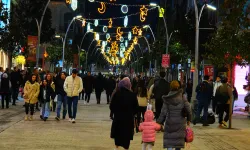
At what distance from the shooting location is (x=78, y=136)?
15.9 m

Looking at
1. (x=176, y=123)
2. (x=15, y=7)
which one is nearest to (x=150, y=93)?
(x=176, y=123)

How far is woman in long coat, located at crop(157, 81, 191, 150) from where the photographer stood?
10.2 m

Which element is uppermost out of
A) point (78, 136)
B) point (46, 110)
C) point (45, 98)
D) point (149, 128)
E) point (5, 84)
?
point (5, 84)

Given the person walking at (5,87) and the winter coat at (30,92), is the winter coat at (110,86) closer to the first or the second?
the person walking at (5,87)

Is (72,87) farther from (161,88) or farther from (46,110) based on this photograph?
(161,88)

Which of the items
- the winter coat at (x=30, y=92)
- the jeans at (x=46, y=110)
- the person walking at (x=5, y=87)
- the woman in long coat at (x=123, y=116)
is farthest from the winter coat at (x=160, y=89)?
the person walking at (x=5, y=87)

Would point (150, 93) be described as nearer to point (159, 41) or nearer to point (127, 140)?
point (127, 140)

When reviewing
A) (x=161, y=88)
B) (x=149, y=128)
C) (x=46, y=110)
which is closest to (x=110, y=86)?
(x=46, y=110)

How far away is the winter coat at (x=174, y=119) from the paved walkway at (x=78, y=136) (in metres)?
3.40

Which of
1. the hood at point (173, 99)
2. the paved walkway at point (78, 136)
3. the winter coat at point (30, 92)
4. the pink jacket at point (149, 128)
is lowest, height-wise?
the paved walkway at point (78, 136)

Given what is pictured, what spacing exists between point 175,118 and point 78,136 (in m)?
6.01

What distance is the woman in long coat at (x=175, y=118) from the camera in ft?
33.5

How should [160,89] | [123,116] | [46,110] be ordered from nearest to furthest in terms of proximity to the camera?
1. [123,116]
2. [160,89]
3. [46,110]

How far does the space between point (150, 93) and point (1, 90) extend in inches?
395
